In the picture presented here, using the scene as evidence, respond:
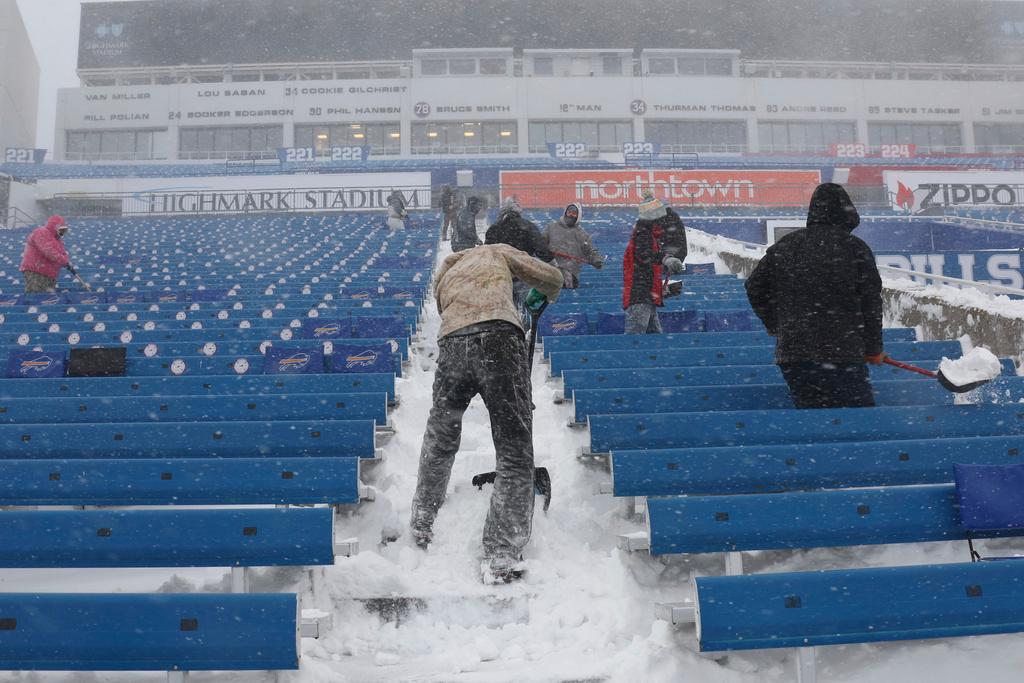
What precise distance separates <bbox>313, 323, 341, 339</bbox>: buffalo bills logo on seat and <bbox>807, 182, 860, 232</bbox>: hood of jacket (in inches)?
203

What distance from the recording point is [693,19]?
47.7 metres

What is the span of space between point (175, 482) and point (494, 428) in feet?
5.18

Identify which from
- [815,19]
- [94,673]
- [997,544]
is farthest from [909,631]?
[815,19]

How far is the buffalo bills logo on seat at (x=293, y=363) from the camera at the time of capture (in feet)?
21.3

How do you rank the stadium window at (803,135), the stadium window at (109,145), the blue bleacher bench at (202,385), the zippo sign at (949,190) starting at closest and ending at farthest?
1. the blue bleacher bench at (202,385)
2. the zippo sign at (949,190)
3. the stadium window at (803,135)
4. the stadium window at (109,145)

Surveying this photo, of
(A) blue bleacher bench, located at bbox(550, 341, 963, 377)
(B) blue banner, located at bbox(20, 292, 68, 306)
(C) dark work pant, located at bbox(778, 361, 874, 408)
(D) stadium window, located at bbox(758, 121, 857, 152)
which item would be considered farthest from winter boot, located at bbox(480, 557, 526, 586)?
(D) stadium window, located at bbox(758, 121, 857, 152)

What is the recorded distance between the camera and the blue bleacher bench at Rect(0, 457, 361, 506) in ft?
11.7

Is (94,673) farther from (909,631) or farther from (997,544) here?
(997,544)

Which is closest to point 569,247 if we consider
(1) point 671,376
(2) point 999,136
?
(1) point 671,376

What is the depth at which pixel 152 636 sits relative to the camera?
97.8 inches

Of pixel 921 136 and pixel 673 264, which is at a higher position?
pixel 921 136

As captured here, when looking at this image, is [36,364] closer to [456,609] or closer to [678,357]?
[456,609]

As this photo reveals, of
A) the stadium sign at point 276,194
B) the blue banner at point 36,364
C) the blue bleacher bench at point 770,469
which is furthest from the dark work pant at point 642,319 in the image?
the stadium sign at point 276,194

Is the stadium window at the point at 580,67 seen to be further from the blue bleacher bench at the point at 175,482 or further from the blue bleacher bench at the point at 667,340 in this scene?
the blue bleacher bench at the point at 175,482
